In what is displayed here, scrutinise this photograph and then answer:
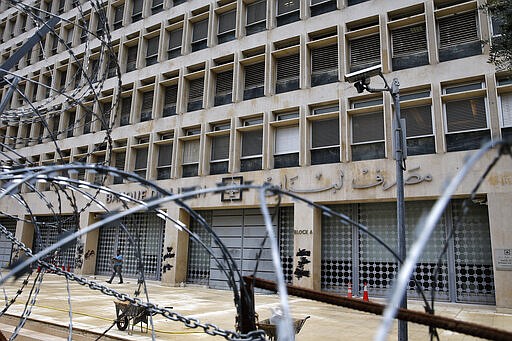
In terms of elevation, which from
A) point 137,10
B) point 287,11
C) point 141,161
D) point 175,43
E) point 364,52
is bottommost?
point 141,161

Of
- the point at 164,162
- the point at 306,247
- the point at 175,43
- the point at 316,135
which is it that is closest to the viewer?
the point at 306,247

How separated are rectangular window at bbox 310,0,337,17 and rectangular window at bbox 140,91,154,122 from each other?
1041 centimetres

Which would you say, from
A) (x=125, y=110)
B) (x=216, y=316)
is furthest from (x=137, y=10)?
(x=216, y=316)

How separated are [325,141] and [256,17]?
7.80 m

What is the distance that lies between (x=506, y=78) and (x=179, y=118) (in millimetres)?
14803

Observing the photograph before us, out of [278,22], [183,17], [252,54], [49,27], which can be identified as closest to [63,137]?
[183,17]

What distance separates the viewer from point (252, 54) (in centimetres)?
2066

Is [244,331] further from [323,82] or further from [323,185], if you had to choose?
[323,82]

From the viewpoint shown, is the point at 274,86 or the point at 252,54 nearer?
the point at 274,86

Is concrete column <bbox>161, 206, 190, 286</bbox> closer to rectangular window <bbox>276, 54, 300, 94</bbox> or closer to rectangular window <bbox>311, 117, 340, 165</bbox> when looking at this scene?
rectangular window <bbox>311, 117, 340, 165</bbox>

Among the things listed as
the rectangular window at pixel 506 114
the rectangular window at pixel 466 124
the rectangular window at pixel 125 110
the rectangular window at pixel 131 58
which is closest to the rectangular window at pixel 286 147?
the rectangular window at pixel 466 124

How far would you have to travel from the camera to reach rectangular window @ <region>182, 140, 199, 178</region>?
20922 millimetres

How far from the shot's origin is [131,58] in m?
25.4

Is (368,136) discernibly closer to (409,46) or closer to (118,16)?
(409,46)
